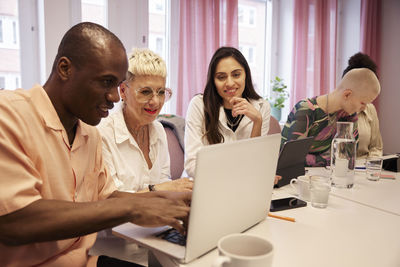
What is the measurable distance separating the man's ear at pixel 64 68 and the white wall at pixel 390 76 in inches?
188

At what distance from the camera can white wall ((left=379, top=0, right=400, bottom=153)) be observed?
15.0 ft

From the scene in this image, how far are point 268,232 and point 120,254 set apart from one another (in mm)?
612

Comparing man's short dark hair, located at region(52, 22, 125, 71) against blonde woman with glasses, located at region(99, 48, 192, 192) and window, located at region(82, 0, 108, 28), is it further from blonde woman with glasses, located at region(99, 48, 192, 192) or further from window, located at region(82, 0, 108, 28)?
window, located at region(82, 0, 108, 28)

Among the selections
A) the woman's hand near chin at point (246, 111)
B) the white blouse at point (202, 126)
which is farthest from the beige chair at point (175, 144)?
the woman's hand near chin at point (246, 111)

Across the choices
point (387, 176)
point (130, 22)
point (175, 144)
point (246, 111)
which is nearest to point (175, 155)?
point (175, 144)

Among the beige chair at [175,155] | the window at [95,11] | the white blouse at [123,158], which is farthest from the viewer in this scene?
the window at [95,11]

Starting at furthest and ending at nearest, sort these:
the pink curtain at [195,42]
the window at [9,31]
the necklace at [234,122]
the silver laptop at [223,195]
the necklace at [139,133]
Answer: the pink curtain at [195,42], the window at [9,31], the necklace at [234,122], the necklace at [139,133], the silver laptop at [223,195]

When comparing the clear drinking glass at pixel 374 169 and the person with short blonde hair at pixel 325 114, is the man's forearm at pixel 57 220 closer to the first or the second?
the clear drinking glass at pixel 374 169

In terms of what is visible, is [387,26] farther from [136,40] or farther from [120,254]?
[120,254]

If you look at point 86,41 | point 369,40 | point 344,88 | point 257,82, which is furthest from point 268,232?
point 369,40

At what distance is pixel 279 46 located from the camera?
448 centimetres

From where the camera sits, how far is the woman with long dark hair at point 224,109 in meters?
1.97

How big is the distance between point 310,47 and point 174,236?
3.99 metres

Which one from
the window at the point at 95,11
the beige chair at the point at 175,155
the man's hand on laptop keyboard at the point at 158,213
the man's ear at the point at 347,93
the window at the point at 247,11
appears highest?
the window at the point at 247,11
